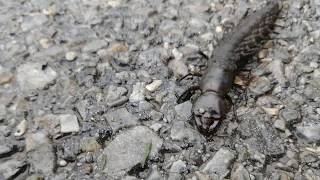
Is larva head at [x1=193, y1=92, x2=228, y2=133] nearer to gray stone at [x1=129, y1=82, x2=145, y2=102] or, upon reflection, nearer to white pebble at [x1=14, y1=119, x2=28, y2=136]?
gray stone at [x1=129, y1=82, x2=145, y2=102]

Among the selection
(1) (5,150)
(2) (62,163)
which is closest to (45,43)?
(1) (5,150)

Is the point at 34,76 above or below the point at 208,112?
below

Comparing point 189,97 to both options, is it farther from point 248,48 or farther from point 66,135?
point 66,135

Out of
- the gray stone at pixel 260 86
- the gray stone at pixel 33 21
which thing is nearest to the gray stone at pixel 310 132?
the gray stone at pixel 260 86

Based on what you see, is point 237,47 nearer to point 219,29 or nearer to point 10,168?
point 219,29

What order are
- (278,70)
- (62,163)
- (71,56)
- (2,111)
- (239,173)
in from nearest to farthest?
1. (239,173)
2. (62,163)
3. (2,111)
4. (278,70)
5. (71,56)

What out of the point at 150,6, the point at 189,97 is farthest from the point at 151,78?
the point at 150,6
